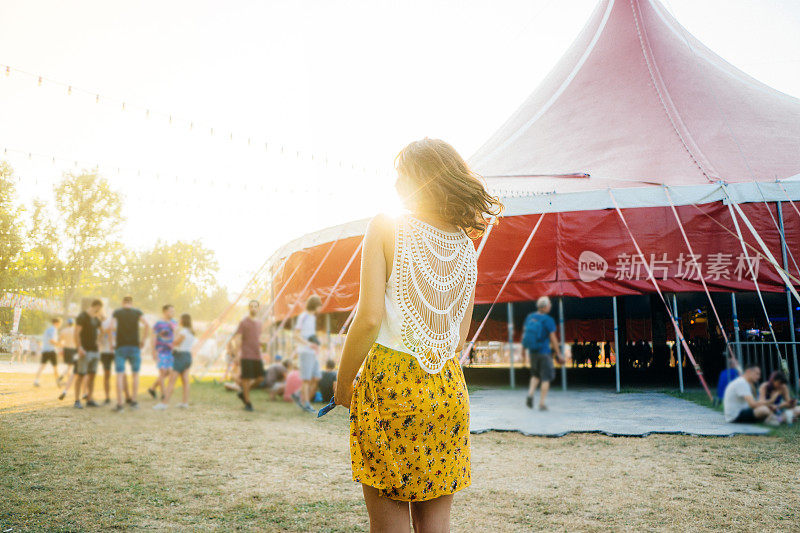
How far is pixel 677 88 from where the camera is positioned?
861cm

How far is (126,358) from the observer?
2.00 meters

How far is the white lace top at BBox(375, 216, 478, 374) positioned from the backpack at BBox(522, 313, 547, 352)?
1.62 m

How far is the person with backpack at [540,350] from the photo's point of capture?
2.84 meters

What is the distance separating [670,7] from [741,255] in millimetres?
5281

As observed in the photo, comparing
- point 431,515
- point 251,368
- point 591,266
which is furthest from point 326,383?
point 431,515

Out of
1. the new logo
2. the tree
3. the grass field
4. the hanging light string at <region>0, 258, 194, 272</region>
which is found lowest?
the grass field

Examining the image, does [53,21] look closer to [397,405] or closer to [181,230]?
[181,230]

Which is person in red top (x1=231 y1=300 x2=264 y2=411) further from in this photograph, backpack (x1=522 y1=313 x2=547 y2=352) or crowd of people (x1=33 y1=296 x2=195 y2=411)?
backpack (x1=522 y1=313 x2=547 y2=352)

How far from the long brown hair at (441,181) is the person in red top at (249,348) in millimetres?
1342

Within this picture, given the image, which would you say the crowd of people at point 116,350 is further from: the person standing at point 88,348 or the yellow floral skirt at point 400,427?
the yellow floral skirt at point 400,427

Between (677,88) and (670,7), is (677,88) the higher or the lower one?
the lower one

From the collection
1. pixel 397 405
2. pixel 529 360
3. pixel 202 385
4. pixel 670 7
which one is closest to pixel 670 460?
pixel 529 360

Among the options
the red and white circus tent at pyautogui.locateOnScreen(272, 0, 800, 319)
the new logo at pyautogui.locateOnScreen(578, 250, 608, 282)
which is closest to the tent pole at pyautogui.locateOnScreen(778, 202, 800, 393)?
the red and white circus tent at pyautogui.locateOnScreen(272, 0, 800, 319)

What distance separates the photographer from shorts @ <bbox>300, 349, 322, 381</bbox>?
6129 mm
